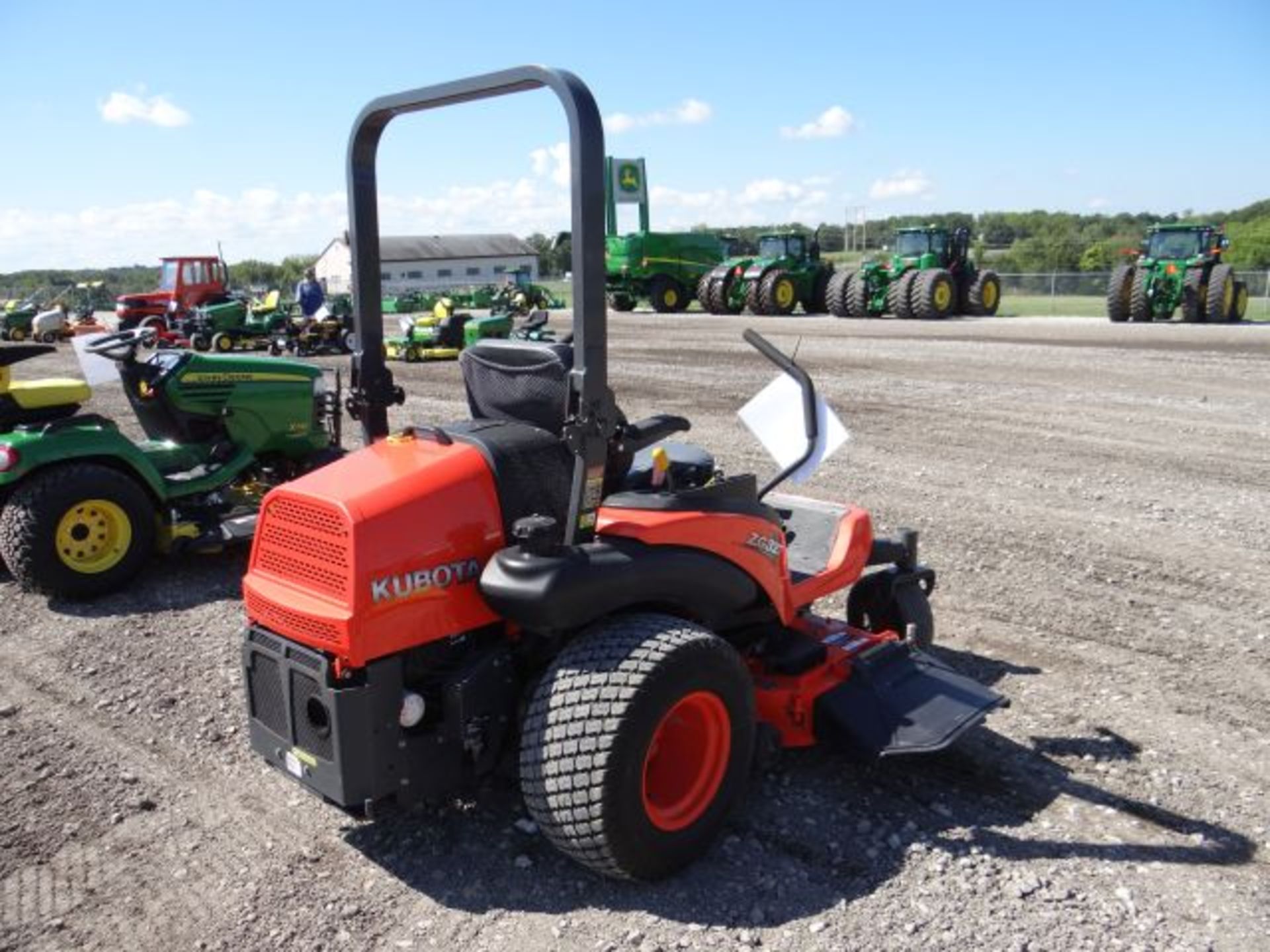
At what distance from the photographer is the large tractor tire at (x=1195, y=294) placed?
67.0 feet

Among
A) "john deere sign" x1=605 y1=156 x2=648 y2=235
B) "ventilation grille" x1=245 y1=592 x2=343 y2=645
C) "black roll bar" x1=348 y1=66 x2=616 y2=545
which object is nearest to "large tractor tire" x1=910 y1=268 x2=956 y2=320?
"john deere sign" x1=605 y1=156 x2=648 y2=235

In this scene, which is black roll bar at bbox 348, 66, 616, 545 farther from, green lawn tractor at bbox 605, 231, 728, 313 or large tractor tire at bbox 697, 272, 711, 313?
green lawn tractor at bbox 605, 231, 728, 313

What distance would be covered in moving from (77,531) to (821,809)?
4.18 metres

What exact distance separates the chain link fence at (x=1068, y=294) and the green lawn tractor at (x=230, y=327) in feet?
56.7

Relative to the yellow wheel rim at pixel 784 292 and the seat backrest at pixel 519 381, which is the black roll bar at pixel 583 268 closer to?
the seat backrest at pixel 519 381

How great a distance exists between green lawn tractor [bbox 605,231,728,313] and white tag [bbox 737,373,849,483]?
83.9ft

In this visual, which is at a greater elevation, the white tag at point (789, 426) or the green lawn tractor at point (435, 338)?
the white tag at point (789, 426)

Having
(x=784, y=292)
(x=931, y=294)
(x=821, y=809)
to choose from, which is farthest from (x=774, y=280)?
(x=821, y=809)

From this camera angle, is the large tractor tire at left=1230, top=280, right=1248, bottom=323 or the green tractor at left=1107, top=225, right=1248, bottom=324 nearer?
the green tractor at left=1107, top=225, right=1248, bottom=324

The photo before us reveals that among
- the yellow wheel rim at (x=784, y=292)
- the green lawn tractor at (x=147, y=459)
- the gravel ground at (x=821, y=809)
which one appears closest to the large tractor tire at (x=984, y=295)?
the yellow wheel rim at (x=784, y=292)

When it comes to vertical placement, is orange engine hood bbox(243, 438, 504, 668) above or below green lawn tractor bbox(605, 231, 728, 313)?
below

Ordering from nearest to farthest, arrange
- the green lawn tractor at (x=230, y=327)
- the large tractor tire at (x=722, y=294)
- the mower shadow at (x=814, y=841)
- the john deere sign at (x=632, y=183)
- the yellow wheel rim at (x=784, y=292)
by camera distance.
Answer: the mower shadow at (x=814, y=841) < the green lawn tractor at (x=230, y=327) < the yellow wheel rim at (x=784, y=292) < the large tractor tire at (x=722, y=294) < the john deere sign at (x=632, y=183)

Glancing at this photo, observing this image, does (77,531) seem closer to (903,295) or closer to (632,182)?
(903,295)

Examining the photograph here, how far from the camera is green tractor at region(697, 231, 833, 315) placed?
84.9 feet
